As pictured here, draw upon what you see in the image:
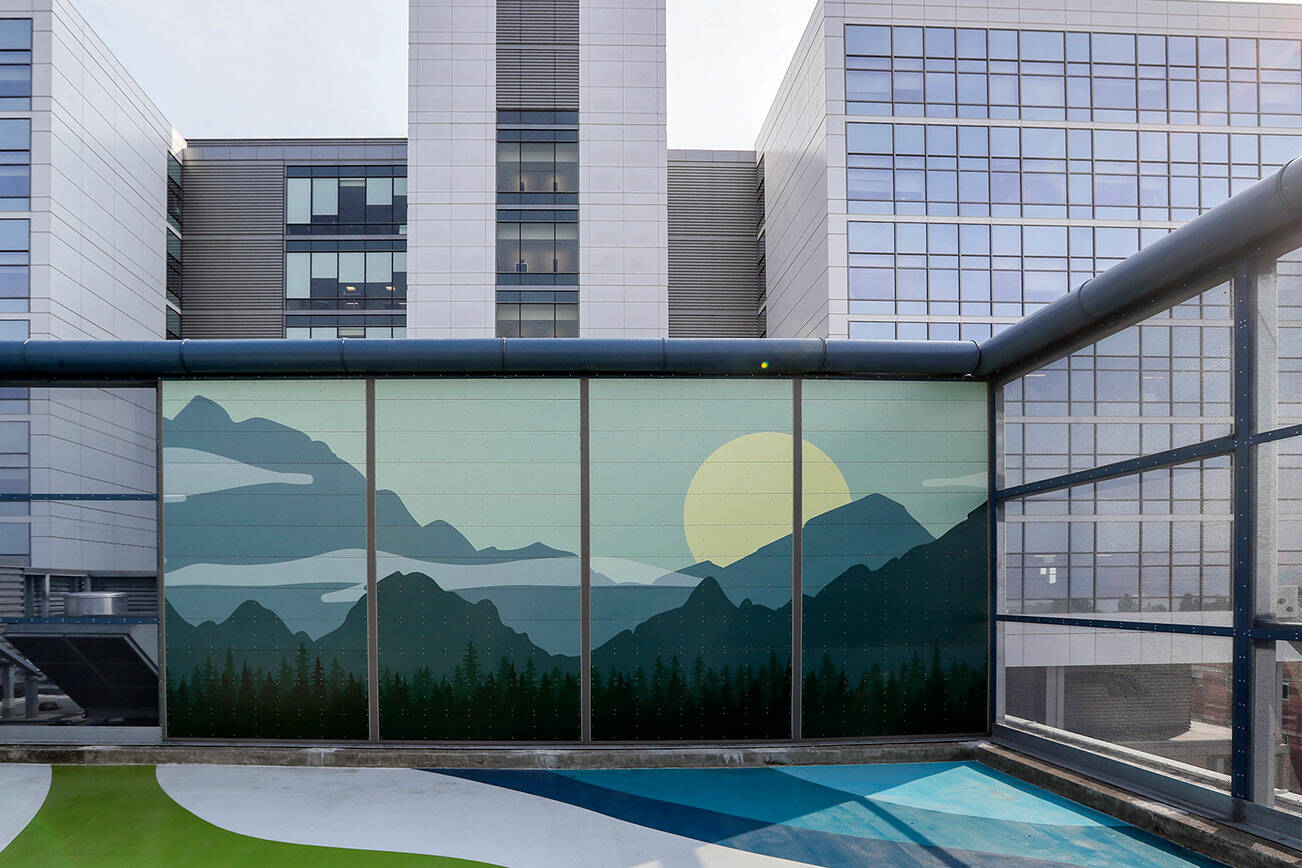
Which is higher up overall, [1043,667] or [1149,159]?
[1149,159]

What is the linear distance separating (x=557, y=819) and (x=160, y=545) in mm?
5219

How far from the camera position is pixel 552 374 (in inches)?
349

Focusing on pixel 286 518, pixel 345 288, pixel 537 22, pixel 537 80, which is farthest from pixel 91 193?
pixel 286 518

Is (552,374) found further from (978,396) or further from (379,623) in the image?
(978,396)

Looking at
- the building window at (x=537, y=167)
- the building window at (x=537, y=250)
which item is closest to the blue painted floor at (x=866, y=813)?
the building window at (x=537, y=250)

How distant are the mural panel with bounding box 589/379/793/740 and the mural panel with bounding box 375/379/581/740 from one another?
1.23 feet

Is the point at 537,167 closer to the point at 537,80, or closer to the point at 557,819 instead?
the point at 537,80

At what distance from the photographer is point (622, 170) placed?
37.7 m

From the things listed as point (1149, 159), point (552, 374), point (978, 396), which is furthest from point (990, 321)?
point (552, 374)

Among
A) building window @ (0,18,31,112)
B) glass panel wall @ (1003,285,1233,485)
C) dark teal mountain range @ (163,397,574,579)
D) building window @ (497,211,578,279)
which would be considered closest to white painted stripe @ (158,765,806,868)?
dark teal mountain range @ (163,397,574,579)

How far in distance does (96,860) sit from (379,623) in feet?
10.1

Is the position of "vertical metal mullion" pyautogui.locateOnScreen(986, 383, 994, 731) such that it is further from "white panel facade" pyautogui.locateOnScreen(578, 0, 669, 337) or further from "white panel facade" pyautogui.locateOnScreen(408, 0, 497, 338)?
"white panel facade" pyautogui.locateOnScreen(408, 0, 497, 338)

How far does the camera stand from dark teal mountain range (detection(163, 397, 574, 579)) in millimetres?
8750

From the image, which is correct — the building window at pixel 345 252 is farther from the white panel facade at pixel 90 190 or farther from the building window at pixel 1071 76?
the building window at pixel 1071 76
